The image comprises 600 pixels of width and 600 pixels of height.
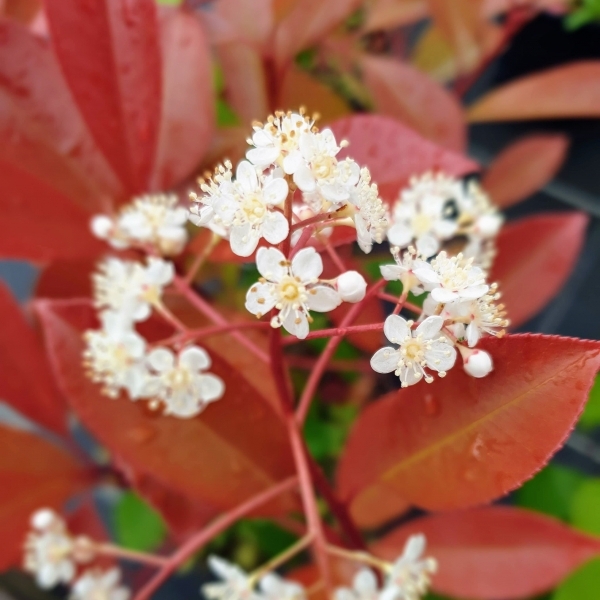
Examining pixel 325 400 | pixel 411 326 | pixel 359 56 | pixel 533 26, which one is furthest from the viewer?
pixel 533 26

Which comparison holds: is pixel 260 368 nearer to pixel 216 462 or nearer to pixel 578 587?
pixel 216 462

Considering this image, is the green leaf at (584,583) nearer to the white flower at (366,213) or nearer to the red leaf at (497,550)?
the red leaf at (497,550)

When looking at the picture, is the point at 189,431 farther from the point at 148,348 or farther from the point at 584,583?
the point at 584,583

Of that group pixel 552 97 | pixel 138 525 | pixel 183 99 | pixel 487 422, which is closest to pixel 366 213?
pixel 487 422

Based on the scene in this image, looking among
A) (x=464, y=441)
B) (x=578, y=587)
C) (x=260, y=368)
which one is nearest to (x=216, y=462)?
(x=260, y=368)

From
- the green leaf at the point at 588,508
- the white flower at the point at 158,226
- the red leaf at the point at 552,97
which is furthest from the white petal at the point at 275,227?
the red leaf at the point at 552,97

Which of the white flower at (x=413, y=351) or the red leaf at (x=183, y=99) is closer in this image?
the white flower at (x=413, y=351)
